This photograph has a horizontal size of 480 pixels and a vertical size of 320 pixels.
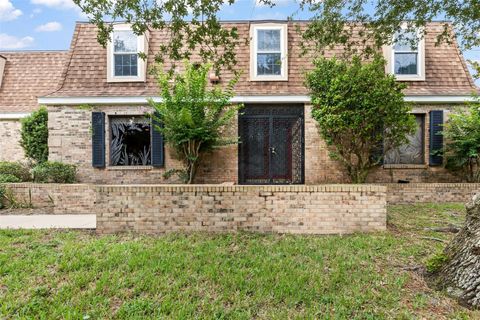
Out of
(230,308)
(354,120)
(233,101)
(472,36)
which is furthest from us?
(233,101)

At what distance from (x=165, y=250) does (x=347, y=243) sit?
2.89m

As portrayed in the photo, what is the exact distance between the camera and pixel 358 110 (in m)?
7.85

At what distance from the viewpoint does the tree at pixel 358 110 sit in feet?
25.2

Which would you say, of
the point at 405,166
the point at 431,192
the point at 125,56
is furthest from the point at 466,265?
the point at 125,56

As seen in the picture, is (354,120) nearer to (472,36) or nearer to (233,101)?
(472,36)

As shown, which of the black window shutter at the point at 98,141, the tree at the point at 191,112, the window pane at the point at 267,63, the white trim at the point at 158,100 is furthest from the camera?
the window pane at the point at 267,63

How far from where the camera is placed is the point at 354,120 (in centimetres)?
791

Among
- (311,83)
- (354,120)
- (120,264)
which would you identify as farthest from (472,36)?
(120,264)

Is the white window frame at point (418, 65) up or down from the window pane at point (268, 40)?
down

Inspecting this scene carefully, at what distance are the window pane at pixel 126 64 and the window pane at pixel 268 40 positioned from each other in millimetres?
4384

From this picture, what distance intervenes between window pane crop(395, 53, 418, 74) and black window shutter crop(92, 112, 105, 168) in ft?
33.4

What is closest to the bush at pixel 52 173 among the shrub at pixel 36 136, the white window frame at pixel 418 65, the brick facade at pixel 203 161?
the brick facade at pixel 203 161

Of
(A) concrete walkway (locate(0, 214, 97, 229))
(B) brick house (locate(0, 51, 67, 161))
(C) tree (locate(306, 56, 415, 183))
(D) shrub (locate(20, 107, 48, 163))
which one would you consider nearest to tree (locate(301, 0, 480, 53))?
(C) tree (locate(306, 56, 415, 183))

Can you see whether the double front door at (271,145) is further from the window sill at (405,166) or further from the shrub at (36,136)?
the shrub at (36,136)
